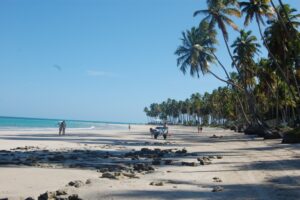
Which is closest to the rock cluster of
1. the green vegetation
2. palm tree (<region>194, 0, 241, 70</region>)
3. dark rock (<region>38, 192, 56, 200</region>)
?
dark rock (<region>38, 192, 56, 200</region>)

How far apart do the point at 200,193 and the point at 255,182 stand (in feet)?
8.35

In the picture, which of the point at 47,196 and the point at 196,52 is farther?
the point at 196,52

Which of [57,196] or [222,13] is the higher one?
[222,13]

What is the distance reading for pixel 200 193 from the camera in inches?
402

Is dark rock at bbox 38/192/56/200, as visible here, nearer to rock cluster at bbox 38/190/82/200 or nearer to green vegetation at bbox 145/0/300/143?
rock cluster at bbox 38/190/82/200

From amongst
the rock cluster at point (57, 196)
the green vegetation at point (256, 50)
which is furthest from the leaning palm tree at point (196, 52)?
the rock cluster at point (57, 196)

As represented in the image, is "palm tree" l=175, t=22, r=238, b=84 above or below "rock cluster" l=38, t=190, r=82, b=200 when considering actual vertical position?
above

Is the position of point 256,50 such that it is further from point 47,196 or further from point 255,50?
point 47,196

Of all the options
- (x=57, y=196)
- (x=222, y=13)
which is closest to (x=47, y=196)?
(x=57, y=196)

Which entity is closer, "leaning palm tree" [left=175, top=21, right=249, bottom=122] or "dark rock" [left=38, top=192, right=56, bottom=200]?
"dark rock" [left=38, top=192, right=56, bottom=200]

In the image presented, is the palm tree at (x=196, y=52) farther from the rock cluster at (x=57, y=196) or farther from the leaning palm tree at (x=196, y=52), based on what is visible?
the rock cluster at (x=57, y=196)

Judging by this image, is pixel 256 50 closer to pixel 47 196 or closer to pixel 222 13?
pixel 222 13

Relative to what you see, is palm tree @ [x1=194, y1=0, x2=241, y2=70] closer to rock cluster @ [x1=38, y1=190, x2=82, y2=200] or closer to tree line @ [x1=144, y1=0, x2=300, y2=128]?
tree line @ [x1=144, y1=0, x2=300, y2=128]

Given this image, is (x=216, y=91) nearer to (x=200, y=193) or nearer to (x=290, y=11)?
(x=290, y=11)
